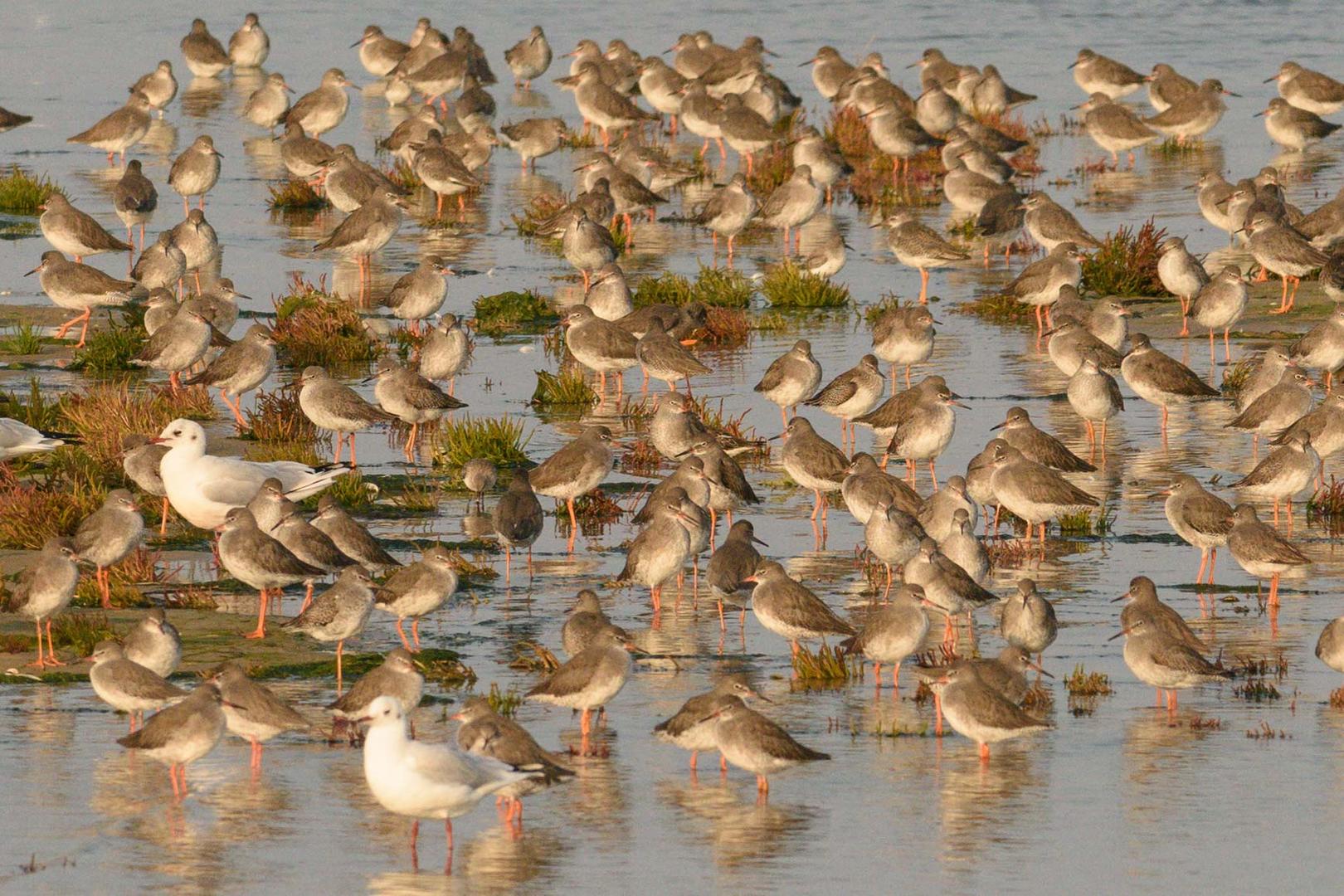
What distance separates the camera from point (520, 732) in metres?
13.2

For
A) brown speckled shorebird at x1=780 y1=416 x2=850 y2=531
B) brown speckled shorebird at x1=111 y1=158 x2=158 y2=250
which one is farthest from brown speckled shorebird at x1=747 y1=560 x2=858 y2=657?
brown speckled shorebird at x1=111 y1=158 x2=158 y2=250

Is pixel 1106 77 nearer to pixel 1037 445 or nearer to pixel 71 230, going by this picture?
pixel 71 230

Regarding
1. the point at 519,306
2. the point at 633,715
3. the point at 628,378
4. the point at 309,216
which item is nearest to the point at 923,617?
the point at 633,715

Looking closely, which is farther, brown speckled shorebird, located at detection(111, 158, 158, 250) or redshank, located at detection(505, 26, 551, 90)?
redshank, located at detection(505, 26, 551, 90)

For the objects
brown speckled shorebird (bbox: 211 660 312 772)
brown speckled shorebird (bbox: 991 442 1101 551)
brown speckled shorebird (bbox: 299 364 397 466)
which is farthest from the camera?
brown speckled shorebird (bbox: 299 364 397 466)

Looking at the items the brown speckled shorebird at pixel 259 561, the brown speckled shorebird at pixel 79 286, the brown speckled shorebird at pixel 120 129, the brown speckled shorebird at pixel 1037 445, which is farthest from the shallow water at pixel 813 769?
the brown speckled shorebird at pixel 120 129

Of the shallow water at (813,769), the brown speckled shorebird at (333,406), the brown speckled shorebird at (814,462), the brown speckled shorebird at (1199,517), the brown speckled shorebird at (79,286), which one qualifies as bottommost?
the shallow water at (813,769)

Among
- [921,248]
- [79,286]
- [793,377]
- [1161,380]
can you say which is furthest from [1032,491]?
[79,286]

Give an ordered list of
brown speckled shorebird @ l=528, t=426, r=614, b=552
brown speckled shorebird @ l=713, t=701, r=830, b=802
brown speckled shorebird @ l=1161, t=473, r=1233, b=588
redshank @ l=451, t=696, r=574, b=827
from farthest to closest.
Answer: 1. brown speckled shorebird @ l=528, t=426, r=614, b=552
2. brown speckled shorebird @ l=1161, t=473, r=1233, b=588
3. brown speckled shorebird @ l=713, t=701, r=830, b=802
4. redshank @ l=451, t=696, r=574, b=827

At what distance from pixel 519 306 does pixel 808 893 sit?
17422mm

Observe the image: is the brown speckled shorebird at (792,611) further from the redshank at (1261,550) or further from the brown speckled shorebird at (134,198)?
the brown speckled shorebird at (134,198)

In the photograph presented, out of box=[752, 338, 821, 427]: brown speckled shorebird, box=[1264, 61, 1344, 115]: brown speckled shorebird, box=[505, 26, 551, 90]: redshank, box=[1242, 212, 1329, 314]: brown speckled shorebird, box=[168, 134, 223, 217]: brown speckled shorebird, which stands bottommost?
box=[752, 338, 821, 427]: brown speckled shorebird

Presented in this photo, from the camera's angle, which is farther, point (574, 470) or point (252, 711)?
point (574, 470)

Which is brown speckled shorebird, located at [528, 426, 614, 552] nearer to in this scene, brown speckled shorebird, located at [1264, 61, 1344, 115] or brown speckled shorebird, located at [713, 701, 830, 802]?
brown speckled shorebird, located at [713, 701, 830, 802]
